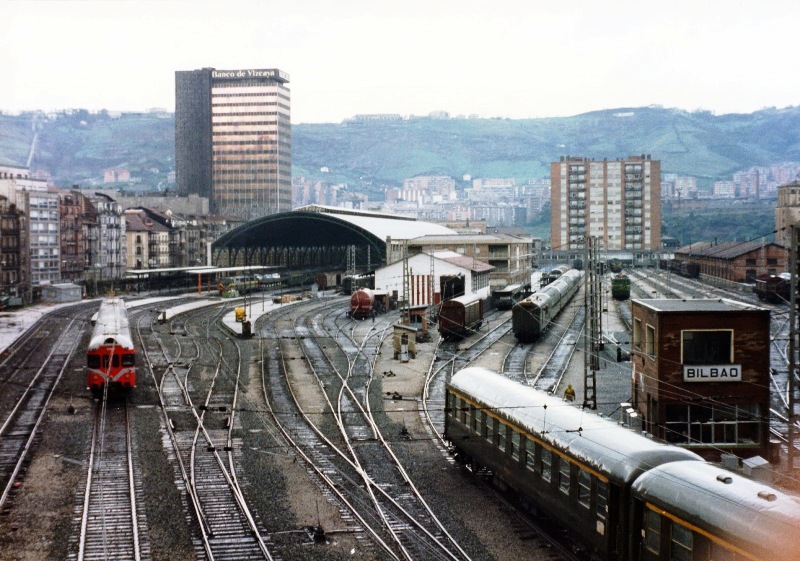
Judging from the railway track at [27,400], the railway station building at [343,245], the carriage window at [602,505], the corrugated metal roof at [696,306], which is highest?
the railway station building at [343,245]

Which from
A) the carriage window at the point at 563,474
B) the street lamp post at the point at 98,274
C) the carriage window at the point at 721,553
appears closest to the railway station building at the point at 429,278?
the street lamp post at the point at 98,274

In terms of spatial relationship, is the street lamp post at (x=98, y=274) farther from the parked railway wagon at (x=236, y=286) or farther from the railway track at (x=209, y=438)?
the railway track at (x=209, y=438)

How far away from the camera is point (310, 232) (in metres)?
130

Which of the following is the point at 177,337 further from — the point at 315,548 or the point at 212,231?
the point at 212,231

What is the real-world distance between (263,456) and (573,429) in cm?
1214

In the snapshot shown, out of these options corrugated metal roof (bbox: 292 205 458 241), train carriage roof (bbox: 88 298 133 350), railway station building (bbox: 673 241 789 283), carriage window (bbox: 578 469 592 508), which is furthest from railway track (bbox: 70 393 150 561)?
corrugated metal roof (bbox: 292 205 458 241)

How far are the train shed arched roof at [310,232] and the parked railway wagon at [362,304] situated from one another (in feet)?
109

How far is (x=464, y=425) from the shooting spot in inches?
A: 1030

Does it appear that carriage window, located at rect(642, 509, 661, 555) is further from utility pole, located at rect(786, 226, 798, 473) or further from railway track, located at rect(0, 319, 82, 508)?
railway track, located at rect(0, 319, 82, 508)

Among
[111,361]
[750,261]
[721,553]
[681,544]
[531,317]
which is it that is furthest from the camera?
[750,261]

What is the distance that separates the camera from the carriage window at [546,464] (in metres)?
20.2

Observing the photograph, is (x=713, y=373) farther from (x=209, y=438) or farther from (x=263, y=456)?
(x=209, y=438)

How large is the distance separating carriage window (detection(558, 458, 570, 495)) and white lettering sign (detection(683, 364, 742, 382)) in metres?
8.94

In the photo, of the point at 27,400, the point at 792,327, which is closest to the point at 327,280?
the point at 27,400
